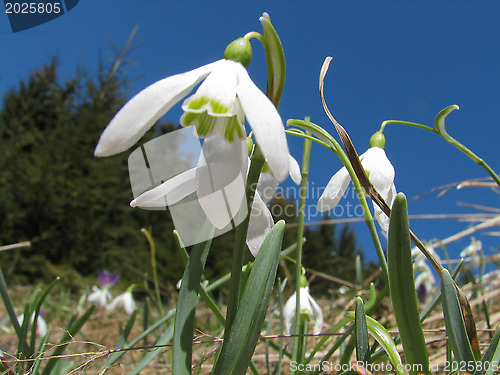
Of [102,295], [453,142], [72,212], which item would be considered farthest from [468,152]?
[72,212]

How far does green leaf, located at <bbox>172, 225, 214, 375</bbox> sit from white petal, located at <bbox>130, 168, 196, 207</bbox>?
0.09 meters

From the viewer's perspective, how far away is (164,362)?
1.39 meters

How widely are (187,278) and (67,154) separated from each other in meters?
11.0

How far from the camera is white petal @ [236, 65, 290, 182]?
0.37 meters

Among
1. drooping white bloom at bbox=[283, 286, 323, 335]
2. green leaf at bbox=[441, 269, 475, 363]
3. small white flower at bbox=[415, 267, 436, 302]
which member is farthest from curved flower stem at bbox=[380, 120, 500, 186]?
small white flower at bbox=[415, 267, 436, 302]

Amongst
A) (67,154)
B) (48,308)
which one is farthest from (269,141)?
(67,154)

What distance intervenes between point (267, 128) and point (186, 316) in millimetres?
306

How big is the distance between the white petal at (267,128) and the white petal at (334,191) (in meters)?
0.29

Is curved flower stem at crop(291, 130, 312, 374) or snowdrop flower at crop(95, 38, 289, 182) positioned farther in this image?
curved flower stem at crop(291, 130, 312, 374)

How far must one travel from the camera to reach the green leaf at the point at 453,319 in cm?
50

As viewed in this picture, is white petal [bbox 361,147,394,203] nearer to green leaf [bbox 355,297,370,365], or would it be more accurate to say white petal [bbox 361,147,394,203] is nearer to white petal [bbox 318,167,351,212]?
white petal [bbox 318,167,351,212]

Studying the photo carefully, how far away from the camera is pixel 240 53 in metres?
0.48

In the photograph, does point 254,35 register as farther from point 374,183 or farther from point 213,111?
point 374,183

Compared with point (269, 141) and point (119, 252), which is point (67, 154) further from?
point (269, 141)
